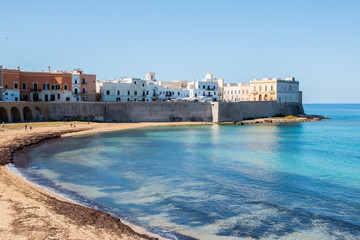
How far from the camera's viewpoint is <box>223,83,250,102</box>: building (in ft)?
289

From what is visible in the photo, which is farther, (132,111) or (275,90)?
(275,90)

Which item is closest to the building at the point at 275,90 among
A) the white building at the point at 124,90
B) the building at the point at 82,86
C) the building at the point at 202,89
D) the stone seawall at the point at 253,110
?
the stone seawall at the point at 253,110

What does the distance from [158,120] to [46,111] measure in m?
19.0

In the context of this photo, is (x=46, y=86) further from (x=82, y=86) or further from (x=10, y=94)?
(x=10, y=94)

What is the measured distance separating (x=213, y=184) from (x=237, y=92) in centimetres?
7228

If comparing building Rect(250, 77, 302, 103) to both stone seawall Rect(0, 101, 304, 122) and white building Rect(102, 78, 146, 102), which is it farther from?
white building Rect(102, 78, 146, 102)

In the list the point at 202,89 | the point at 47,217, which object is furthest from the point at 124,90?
the point at 47,217

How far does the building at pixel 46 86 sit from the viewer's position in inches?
2051

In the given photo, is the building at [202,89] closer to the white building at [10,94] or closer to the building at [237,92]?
the building at [237,92]

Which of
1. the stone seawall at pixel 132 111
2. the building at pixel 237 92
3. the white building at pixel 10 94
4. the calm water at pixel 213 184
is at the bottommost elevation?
the calm water at pixel 213 184

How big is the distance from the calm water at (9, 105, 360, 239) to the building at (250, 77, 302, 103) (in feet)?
142

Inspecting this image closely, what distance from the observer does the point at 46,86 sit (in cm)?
5725

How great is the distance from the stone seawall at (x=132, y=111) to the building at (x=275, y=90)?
579 cm

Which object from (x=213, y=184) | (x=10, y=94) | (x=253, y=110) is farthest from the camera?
(x=253, y=110)
